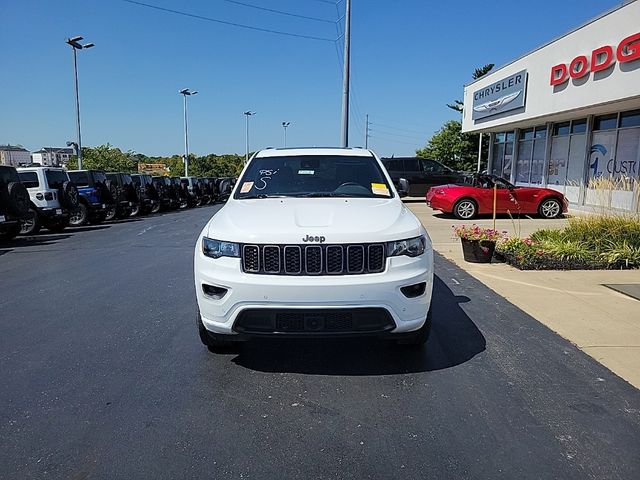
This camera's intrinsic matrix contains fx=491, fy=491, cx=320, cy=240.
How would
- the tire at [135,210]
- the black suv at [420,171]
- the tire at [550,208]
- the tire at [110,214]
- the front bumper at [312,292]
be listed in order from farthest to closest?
1. the black suv at [420,171]
2. the tire at [135,210]
3. the tire at [110,214]
4. the tire at [550,208]
5. the front bumper at [312,292]

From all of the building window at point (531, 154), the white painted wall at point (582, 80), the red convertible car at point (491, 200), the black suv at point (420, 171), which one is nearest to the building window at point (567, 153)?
the white painted wall at point (582, 80)

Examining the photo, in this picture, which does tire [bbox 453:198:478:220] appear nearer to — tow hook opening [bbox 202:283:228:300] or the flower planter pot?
the flower planter pot

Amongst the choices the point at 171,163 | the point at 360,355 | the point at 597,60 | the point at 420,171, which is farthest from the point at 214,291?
the point at 171,163

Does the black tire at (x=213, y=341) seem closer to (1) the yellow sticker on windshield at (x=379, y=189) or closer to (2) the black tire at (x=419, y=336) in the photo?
(2) the black tire at (x=419, y=336)

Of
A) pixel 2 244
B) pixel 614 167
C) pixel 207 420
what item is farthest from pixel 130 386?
pixel 614 167

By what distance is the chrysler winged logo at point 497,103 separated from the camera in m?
19.2

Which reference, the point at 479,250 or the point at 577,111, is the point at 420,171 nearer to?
the point at 577,111

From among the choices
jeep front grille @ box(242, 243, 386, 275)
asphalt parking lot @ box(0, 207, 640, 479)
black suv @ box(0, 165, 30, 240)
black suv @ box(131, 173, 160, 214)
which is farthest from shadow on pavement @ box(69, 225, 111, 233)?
jeep front grille @ box(242, 243, 386, 275)

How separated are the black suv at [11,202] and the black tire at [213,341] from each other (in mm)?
9469

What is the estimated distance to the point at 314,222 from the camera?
3.71 metres

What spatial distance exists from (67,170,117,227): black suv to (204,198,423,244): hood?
540 inches

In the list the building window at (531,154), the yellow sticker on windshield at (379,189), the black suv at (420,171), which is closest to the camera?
the yellow sticker on windshield at (379,189)

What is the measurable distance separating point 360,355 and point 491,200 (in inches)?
448

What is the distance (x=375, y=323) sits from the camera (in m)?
3.51
